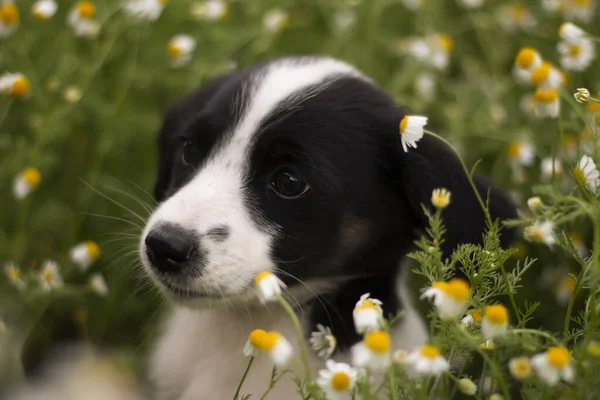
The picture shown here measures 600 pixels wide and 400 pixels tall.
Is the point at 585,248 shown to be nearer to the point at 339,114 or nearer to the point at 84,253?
the point at 339,114

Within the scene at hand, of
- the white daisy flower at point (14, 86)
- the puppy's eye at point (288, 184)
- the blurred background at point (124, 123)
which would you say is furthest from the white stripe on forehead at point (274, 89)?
the white daisy flower at point (14, 86)

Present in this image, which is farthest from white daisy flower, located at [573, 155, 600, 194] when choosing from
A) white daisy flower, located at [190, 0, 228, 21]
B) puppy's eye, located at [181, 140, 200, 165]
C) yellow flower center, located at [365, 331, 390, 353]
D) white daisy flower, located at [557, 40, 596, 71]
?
white daisy flower, located at [190, 0, 228, 21]

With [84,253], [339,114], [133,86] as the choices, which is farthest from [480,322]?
[133,86]

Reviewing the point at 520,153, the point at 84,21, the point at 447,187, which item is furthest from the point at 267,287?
the point at 84,21

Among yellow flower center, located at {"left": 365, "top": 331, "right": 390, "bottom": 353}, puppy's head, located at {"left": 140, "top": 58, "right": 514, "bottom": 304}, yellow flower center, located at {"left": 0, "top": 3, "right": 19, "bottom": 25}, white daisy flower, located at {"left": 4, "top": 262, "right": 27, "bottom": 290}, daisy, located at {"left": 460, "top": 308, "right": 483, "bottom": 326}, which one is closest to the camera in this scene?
yellow flower center, located at {"left": 365, "top": 331, "right": 390, "bottom": 353}

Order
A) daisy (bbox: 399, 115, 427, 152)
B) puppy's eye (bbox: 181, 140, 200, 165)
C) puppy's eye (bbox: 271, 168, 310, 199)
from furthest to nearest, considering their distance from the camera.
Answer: puppy's eye (bbox: 181, 140, 200, 165), puppy's eye (bbox: 271, 168, 310, 199), daisy (bbox: 399, 115, 427, 152)

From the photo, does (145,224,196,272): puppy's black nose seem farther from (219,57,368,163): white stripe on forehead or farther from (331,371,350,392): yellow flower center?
(331,371,350,392): yellow flower center

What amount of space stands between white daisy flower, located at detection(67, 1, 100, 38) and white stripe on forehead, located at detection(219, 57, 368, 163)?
0.99 m

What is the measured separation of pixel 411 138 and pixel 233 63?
62.3 inches

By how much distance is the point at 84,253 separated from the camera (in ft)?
8.61

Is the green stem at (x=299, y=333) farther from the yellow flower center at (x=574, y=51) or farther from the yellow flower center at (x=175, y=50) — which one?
the yellow flower center at (x=175, y=50)

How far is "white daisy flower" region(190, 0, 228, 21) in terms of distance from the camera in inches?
126

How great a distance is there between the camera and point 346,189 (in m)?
2.09

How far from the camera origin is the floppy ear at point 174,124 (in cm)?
242
